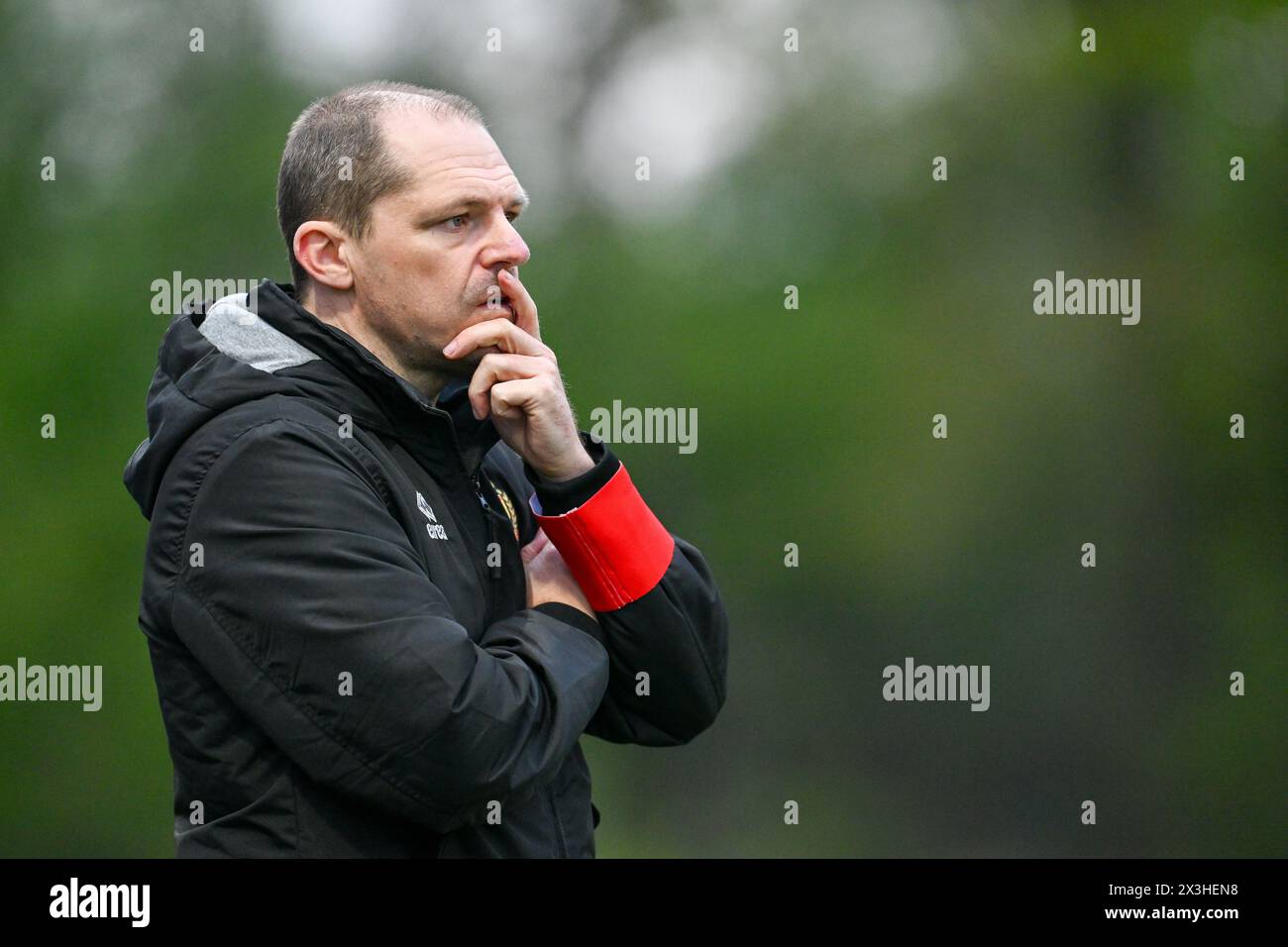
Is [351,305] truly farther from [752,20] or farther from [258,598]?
[752,20]

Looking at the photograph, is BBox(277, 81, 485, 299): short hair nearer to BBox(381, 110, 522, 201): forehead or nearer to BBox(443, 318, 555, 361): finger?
BBox(381, 110, 522, 201): forehead

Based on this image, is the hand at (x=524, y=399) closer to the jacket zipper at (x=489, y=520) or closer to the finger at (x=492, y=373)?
the finger at (x=492, y=373)

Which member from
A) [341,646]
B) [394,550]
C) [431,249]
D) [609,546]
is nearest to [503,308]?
[431,249]

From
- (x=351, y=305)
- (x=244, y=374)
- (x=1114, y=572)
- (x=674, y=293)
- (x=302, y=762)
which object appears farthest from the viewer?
(x=674, y=293)

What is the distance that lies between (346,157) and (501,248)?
333 mm

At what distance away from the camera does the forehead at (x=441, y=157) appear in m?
2.58

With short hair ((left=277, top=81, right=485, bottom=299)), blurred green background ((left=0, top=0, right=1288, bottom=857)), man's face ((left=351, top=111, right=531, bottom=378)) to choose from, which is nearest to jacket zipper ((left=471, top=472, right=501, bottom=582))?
man's face ((left=351, top=111, right=531, bottom=378))

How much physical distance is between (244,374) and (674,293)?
10.8 meters

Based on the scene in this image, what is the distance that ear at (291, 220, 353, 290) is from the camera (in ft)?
8.58

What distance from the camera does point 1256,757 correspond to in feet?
40.2

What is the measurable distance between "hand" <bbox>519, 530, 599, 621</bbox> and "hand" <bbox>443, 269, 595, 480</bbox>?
18 centimetres

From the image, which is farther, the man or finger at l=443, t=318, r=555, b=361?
finger at l=443, t=318, r=555, b=361

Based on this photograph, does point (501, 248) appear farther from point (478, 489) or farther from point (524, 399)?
point (478, 489)
